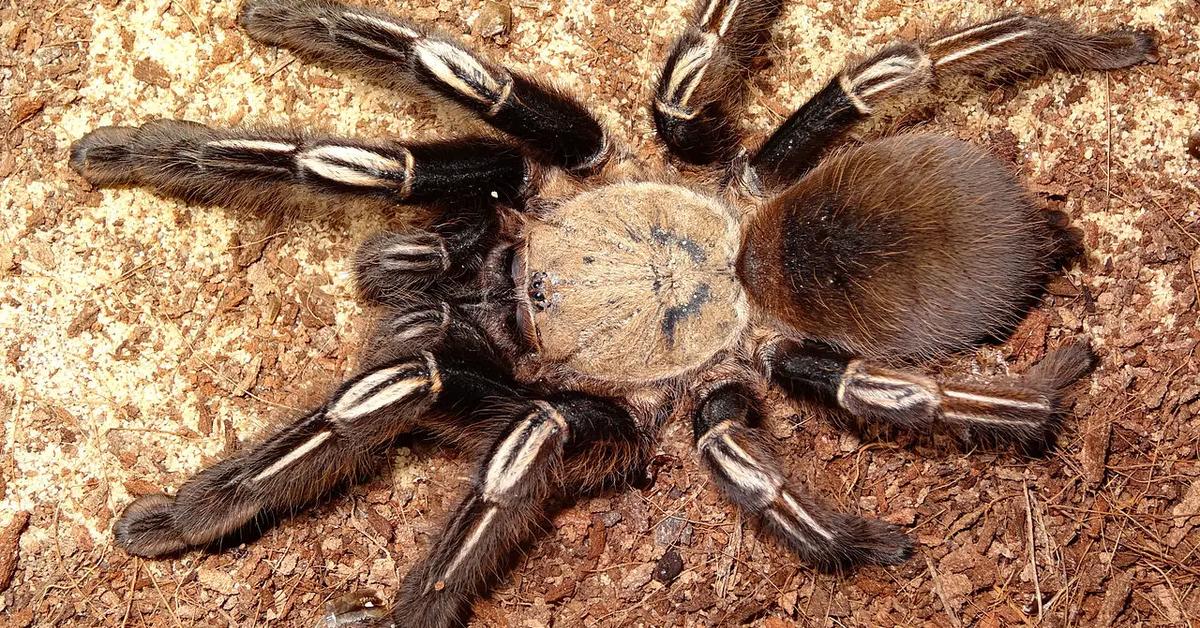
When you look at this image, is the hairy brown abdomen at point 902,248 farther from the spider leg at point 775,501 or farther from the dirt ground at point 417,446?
the dirt ground at point 417,446

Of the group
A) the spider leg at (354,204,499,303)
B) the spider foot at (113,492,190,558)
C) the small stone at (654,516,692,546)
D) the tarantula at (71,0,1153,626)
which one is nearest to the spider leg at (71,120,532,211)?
the tarantula at (71,0,1153,626)

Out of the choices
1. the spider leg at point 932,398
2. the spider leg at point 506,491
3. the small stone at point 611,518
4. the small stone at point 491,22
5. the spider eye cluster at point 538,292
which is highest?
the small stone at point 491,22

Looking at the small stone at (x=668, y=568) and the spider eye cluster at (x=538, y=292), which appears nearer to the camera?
the spider eye cluster at (x=538, y=292)

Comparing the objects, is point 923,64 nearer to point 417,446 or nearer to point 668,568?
point 668,568

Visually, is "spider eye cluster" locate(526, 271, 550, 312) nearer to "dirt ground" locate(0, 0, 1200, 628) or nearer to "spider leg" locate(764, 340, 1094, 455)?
"dirt ground" locate(0, 0, 1200, 628)

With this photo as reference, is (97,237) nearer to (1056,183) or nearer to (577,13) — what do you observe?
(577,13)

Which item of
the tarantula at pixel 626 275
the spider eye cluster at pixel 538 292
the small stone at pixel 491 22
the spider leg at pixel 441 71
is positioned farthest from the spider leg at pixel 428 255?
the small stone at pixel 491 22

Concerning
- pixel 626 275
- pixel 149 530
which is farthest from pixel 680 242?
pixel 149 530
